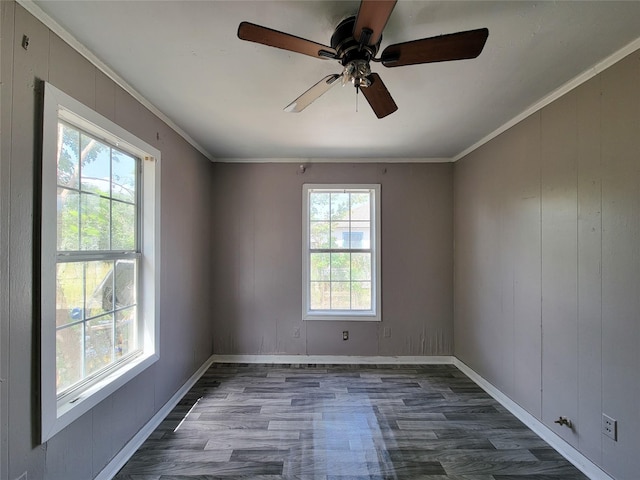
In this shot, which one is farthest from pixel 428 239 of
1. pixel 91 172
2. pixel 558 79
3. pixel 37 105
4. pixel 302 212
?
pixel 37 105

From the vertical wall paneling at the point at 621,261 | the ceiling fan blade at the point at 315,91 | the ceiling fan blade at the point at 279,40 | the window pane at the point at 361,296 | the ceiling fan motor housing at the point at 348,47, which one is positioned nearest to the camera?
the ceiling fan blade at the point at 279,40

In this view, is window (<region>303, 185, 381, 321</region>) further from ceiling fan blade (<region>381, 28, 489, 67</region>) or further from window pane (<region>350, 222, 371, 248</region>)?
ceiling fan blade (<region>381, 28, 489, 67</region>)

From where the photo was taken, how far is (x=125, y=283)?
209cm

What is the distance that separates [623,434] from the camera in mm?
1596

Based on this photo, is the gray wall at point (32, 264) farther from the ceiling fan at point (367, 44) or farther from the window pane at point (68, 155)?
the ceiling fan at point (367, 44)

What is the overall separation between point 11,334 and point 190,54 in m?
1.58

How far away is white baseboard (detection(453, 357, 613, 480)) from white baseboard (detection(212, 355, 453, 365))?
0.54 metres

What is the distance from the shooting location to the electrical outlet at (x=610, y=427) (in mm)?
1633

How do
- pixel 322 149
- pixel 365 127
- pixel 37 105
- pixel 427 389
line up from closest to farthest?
pixel 37 105
pixel 365 127
pixel 427 389
pixel 322 149

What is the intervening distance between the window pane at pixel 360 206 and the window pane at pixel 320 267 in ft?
2.01

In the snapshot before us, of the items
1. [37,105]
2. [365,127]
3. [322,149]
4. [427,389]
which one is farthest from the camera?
[322,149]

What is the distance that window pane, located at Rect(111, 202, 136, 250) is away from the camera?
1.98 m

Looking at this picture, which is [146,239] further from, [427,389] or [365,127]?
[427,389]

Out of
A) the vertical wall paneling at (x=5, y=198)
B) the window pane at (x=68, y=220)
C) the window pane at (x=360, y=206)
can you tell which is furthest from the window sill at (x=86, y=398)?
the window pane at (x=360, y=206)
